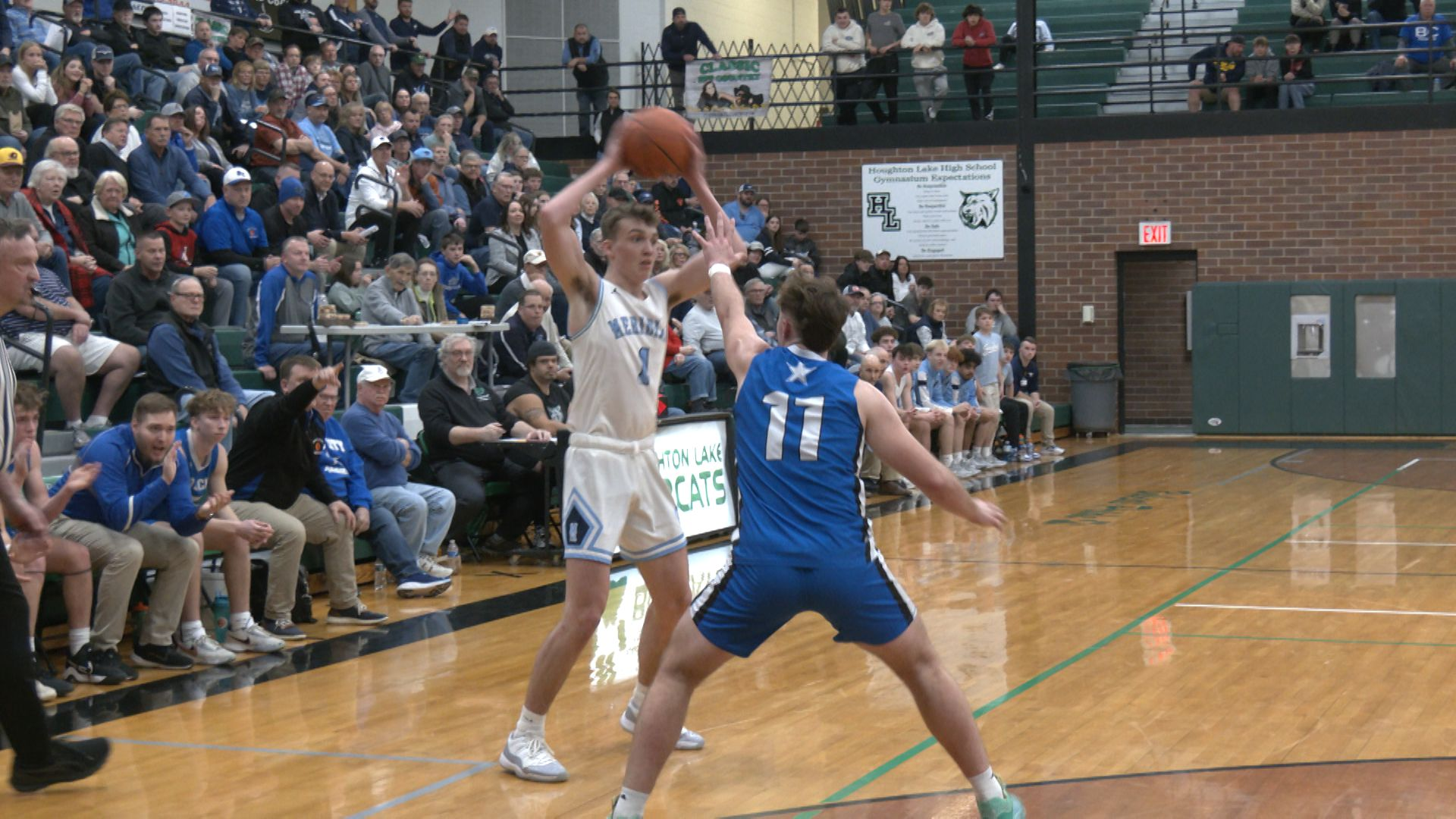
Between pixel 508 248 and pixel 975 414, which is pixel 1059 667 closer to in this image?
pixel 508 248

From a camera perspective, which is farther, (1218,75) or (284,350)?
(1218,75)

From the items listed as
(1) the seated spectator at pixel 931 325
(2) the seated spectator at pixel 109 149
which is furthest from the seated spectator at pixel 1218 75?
(2) the seated spectator at pixel 109 149

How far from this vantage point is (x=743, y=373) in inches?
182

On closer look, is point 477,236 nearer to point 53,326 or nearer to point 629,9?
point 53,326

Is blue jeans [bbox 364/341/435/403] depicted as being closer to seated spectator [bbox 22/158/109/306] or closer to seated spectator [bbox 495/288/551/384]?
seated spectator [bbox 495/288/551/384]

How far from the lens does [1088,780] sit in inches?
199

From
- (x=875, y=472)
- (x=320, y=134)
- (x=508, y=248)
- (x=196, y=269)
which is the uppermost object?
(x=320, y=134)

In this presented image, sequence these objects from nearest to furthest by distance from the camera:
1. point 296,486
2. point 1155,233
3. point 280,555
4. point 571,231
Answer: point 571,231 → point 280,555 → point 296,486 → point 1155,233

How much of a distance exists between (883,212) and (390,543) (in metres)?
13.7

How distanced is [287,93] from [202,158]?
7.24 feet

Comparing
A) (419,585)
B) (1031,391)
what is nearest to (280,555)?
(419,585)

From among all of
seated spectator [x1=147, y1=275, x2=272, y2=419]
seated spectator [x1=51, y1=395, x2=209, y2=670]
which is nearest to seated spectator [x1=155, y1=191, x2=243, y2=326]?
seated spectator [x1=147, y1=275, x2=272, y2=419]

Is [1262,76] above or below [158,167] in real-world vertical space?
above

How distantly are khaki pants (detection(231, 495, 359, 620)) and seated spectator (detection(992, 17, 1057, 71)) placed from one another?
1427 centimetres
